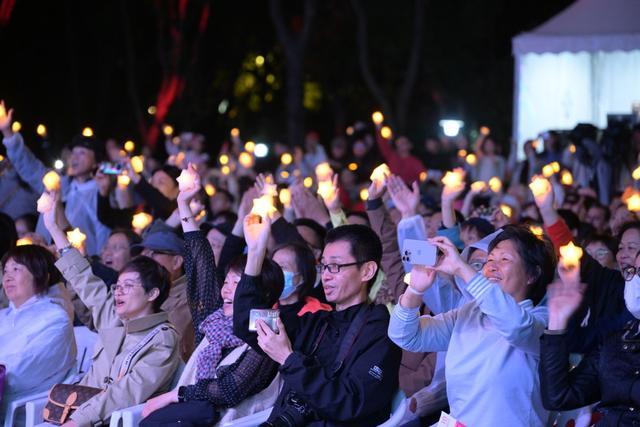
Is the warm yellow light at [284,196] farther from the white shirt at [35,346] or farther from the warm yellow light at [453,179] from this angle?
the white shirt at [35,346]

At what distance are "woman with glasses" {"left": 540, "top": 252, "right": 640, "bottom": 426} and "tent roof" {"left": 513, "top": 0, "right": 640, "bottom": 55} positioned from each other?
11288 millimetres

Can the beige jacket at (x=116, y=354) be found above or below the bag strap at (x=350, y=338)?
below

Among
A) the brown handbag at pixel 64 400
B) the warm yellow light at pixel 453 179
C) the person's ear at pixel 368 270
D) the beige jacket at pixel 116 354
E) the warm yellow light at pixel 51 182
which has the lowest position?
the brown handbag at pixel 64 400

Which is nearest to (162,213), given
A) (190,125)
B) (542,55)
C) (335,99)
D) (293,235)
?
(293,235)

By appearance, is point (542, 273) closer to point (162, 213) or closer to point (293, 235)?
point (293, 235)

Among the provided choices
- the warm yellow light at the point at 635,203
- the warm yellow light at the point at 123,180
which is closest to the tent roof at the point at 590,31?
the warm yellow light at the point at 123,180

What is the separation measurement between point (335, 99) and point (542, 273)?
29266 mm

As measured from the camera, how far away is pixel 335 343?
5.30m

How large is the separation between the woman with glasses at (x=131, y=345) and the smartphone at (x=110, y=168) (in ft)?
9.42

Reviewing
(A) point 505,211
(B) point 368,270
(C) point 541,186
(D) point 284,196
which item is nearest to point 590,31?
(A) point 505,211

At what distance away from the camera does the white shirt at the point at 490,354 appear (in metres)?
4.68

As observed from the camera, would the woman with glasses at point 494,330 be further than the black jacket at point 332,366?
No

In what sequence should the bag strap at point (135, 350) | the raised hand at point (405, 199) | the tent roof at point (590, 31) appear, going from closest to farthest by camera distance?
1. the bag strap at point (135, 350)
2. the raised hand at point (405, 199)
3. the tent roof at point (590, 31)

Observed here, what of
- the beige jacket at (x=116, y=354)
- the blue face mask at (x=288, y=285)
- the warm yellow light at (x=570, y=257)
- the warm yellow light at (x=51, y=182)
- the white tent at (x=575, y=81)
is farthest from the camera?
the white tent at (x=575, y=81)
